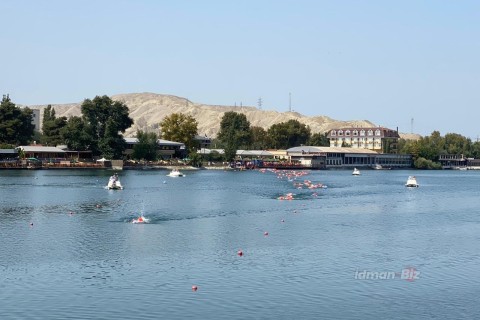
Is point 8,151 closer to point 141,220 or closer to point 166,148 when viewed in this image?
point 166,148

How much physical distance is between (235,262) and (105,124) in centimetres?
12537

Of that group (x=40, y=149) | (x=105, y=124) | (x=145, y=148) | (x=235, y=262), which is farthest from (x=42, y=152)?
(x=235, y=262)

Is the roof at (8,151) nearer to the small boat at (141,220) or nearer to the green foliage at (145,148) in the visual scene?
the green foliage at (145,148)

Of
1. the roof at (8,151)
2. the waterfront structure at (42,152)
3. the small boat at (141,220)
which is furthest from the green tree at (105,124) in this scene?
the small boat at (141,220)

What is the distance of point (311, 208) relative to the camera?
244 feet

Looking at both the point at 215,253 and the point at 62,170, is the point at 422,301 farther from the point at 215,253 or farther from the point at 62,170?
the point at 62,170

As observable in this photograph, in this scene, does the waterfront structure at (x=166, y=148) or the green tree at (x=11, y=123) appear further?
the waterfront structure at (x=166, y=148)

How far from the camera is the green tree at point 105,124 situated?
159m

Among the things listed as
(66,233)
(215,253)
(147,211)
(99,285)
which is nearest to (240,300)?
(99,285)

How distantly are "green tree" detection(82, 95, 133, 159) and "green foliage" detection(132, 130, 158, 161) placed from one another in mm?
13093

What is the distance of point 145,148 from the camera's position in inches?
6993

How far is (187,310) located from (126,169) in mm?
138895

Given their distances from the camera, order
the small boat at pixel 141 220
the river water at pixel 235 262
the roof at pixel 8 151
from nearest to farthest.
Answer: the river water at pixel 235 262 < the small boat at pixel 141 220 < the roof at pixel 8 151

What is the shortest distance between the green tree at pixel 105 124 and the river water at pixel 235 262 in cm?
8537
